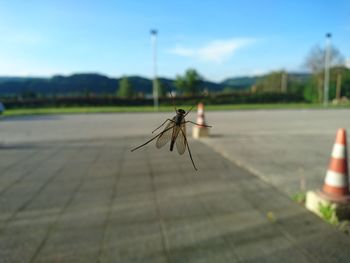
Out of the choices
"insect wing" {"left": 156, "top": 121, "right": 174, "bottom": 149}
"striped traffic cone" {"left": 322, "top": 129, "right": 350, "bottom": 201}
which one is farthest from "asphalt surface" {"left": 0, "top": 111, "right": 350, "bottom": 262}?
"insect wing" {"left": 156, "top": 121, "right": 174, "bottom": 149}

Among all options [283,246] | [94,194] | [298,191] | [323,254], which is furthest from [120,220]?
[298,191]

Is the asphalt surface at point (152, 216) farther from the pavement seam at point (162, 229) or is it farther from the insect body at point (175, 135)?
the insect body at point (175, 135)

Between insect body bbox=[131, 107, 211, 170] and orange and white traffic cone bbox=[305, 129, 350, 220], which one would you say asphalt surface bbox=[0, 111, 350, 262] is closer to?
orange and white traffic cone bbox=[305, 129, 350, 220]

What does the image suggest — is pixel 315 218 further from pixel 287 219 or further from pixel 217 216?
pixel 217 216

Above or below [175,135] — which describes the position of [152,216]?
below

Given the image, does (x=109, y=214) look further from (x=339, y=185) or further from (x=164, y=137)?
(x=164, y=137)

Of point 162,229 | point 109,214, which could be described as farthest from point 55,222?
point 162,229
